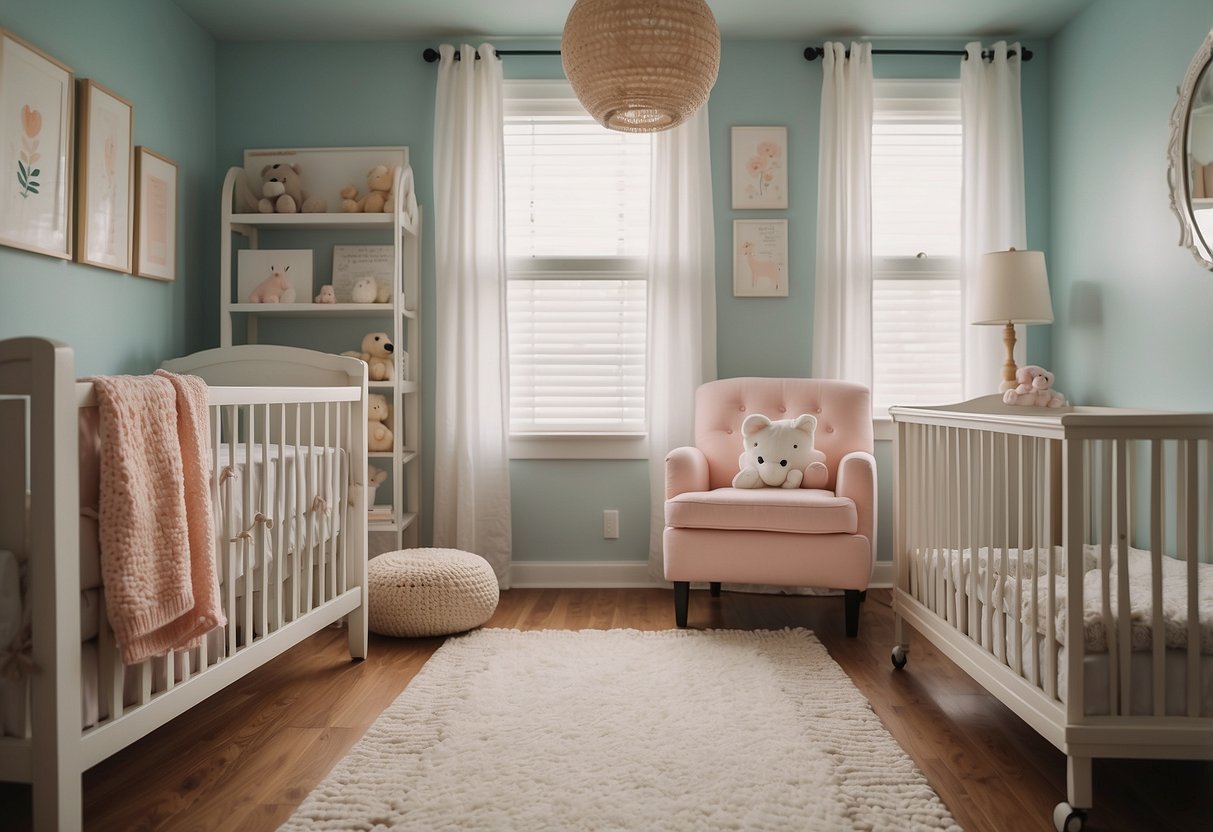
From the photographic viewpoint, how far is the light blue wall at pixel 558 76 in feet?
11.4

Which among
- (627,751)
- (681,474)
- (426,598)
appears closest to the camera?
(627,751)

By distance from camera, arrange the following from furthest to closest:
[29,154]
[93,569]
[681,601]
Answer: [681,601] < [29,154] < [93,569]

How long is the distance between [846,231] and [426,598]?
7.19 feet

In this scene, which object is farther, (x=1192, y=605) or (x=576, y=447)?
(x=576, y=447)

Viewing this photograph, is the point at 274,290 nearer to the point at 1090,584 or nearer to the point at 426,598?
the point at 426,598

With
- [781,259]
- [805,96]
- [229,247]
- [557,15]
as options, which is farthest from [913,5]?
[229,247]

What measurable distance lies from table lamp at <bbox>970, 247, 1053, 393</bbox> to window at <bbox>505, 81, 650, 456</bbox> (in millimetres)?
1341

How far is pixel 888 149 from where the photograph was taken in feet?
11.4

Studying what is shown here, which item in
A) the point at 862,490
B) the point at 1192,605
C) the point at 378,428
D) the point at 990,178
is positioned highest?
the point at 990,178

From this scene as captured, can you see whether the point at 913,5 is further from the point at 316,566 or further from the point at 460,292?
the point at 316,566

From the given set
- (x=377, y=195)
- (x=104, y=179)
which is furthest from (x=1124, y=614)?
(x=104, y=179)

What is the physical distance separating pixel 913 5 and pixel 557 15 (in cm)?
138

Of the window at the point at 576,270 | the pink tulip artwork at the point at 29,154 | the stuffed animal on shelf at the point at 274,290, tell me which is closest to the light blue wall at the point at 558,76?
the window at the point at 576,270

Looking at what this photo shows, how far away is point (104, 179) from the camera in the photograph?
2.66 metres
